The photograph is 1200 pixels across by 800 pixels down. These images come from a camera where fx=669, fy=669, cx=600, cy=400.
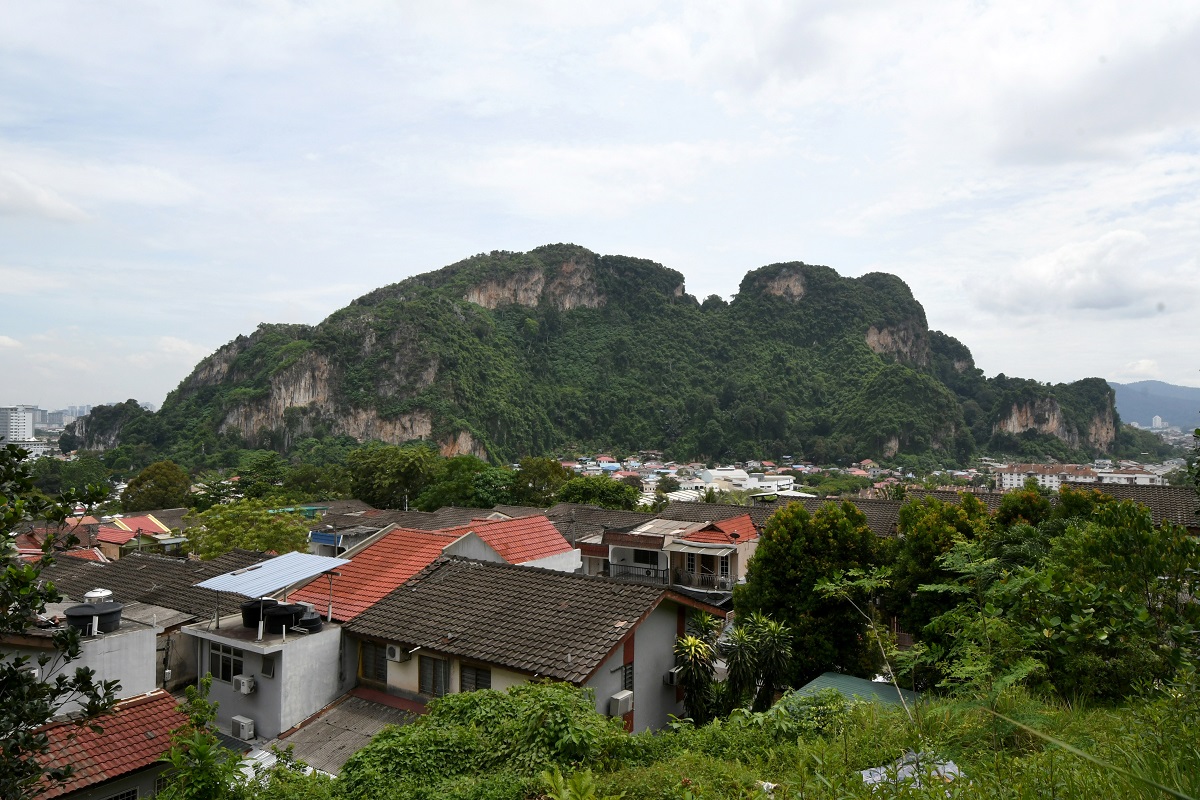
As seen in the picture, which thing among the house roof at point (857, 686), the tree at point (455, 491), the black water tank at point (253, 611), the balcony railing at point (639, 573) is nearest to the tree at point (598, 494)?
the tree at point (455, 491)

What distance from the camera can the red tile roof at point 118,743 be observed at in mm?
6750

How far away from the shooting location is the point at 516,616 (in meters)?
10.1

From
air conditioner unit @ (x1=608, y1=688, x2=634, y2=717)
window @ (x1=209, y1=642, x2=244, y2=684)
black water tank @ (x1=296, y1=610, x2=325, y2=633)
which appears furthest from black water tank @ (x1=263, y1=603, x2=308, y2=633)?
air conditioner unit @ (x1=608, y1=688, x2=634, y2=717)

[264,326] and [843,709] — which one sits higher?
[264,326]

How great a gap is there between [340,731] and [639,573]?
1538 centimetres

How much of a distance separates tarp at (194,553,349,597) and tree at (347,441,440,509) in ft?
112

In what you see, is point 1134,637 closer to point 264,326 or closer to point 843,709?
point 843,709

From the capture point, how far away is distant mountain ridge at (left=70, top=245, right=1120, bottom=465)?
90938 mm

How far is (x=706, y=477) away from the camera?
262 ft

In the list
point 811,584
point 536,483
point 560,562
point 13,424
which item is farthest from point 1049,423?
point 13,424

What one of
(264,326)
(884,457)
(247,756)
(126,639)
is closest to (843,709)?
(247,756)

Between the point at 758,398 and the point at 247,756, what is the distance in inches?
4268

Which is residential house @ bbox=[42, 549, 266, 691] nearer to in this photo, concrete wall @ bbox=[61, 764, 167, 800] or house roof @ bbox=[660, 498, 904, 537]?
concrete wall @ bbox=[61, 764, 167, 800]

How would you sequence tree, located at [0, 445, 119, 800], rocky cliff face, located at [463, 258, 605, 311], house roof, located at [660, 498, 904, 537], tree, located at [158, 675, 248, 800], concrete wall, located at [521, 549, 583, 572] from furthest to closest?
rocky cliff face, located at [463, 258, 605, 311]
house roof, located at [660, 498, 904, 537]
concrete wall, located at [521, 549, 583, 572]
tree, located at [158, 675, 248, 800]
tree, located at [0, 445, 119, 800]
